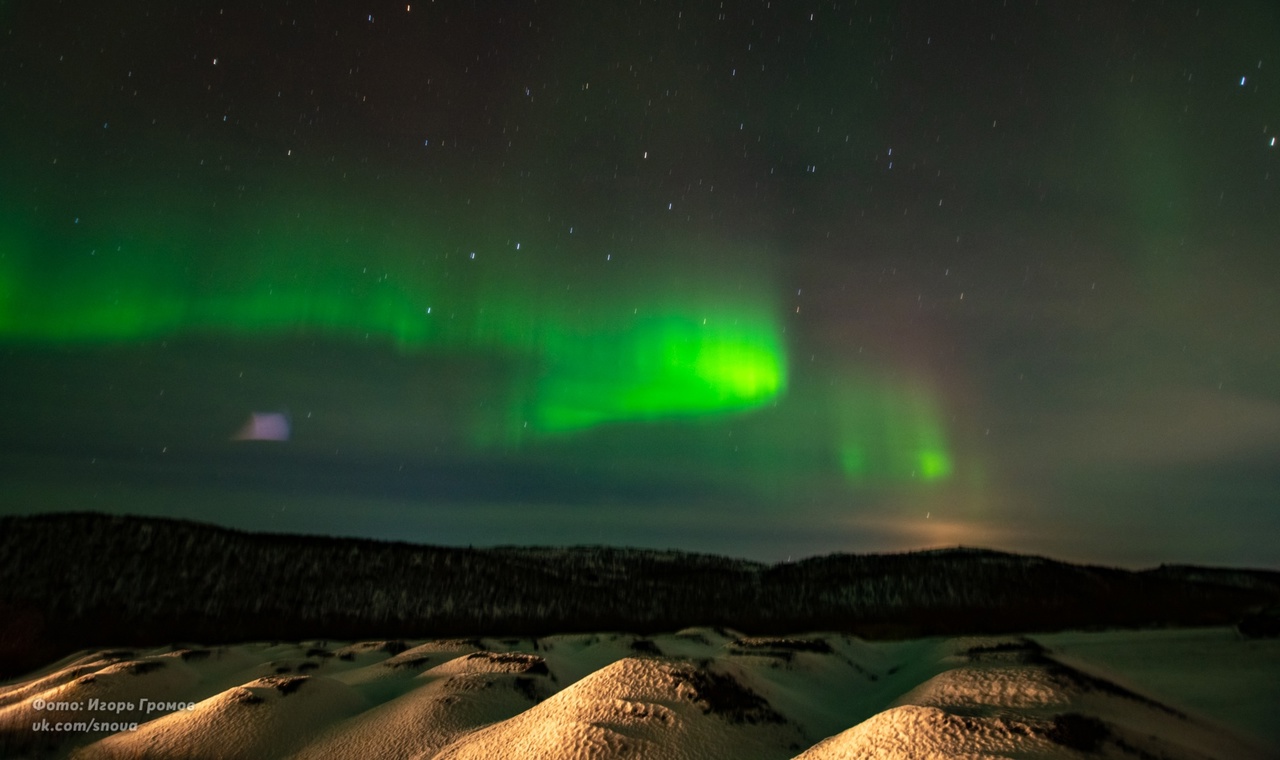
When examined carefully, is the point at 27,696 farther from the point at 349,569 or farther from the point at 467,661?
the point at 349,569

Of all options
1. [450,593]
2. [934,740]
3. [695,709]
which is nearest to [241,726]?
[695,709]

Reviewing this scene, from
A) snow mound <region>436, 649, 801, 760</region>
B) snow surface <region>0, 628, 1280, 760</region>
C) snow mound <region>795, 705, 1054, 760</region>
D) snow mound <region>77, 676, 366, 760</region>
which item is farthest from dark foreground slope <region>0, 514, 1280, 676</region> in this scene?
snow mound <region>77, 676, 366, 760</region>

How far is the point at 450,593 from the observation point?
56562 millimetres

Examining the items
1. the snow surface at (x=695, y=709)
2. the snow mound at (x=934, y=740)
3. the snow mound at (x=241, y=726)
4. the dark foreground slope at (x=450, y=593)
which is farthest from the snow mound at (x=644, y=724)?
the dark foreground slope at (x=450, y=593)

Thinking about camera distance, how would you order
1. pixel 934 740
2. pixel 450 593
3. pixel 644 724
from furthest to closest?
pixel 450 593, pixel 644 724, pixel 934 740

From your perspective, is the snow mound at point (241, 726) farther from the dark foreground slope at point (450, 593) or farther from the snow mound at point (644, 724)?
the dark foreground slope at point (450, 593)

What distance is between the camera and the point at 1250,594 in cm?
5416

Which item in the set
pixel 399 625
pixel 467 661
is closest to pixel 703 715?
pixel 467 661

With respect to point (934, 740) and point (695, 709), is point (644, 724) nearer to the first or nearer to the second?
point (695, 709)

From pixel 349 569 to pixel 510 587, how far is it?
1357 cm

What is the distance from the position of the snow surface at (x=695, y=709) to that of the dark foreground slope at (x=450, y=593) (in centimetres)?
2089

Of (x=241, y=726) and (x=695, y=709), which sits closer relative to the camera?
(x=695, y=709)

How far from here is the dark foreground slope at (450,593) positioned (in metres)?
44.2

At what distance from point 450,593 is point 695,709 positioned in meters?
49.5
